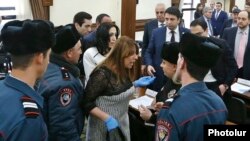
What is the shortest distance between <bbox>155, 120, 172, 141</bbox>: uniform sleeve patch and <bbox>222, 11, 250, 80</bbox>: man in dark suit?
3193 millimetres

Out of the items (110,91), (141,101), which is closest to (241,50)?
(141,101)

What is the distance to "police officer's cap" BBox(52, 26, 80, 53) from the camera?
2.10 meters

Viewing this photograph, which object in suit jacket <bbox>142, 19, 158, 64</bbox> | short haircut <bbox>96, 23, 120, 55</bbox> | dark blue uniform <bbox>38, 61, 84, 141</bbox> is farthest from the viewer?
suit jacket <bbox>142, 19, 158, 64</bbox>

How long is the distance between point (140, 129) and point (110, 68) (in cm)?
106

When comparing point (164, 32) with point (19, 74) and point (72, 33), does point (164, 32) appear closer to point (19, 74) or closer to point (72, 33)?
point (72, 33)

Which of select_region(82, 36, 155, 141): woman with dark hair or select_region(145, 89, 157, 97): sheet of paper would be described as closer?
select_region(82, 36, 155, 141): woman with dark hair

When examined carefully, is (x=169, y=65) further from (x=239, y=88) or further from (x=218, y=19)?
(x=218, y=19)

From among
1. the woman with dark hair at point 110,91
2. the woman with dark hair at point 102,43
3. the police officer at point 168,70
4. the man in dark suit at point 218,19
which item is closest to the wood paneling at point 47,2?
the woman with dark hair at point 102,43

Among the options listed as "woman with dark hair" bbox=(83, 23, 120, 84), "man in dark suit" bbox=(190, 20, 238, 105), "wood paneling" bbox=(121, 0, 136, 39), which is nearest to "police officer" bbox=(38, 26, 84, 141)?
"woman with dark hair" bbox=(83, 23, 120, 84)

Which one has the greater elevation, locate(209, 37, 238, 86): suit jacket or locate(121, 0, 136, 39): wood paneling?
locate(121, 0, 136, 39): wood paneling

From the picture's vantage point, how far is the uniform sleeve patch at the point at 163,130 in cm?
163

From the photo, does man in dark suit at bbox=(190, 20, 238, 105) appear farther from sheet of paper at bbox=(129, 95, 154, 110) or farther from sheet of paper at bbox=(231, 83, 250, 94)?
sheet of paper at bbox=(129, 95, 154, 110)

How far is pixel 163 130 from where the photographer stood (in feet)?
5.43

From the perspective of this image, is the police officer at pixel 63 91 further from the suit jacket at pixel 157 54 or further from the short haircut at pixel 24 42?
the suit jacket at pixel 157 54
